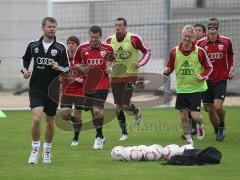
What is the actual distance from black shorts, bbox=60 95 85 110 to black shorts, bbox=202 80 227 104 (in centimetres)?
275

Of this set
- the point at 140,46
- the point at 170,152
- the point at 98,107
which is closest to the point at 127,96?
the point at 140,46

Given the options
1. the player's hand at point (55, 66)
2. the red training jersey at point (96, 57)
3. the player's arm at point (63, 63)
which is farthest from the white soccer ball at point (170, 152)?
the red training jersey at point (96, 57)

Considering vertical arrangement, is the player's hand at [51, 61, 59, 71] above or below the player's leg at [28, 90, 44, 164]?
above

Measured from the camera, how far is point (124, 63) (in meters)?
18.0

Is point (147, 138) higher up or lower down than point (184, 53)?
lower down

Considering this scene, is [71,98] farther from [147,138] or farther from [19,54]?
[19,54]

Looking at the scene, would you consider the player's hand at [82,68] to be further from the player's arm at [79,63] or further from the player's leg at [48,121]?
the player's leg at [48,121]

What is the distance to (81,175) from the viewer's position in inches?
469

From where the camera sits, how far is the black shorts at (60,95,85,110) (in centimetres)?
1675

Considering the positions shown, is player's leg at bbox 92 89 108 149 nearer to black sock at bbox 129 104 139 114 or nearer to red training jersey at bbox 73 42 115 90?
red training jersey at bbox 73 42 115 90

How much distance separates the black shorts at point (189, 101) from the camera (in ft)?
52.6

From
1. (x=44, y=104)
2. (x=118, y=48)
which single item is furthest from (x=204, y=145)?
(x=44, y=104)

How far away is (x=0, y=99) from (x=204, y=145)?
16.3 metres

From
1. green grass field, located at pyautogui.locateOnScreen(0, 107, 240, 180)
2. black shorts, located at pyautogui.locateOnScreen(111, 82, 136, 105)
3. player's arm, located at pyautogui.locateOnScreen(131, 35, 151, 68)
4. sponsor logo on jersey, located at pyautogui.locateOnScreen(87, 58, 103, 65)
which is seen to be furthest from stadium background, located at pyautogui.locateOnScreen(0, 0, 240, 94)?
sponsor logo on jersey, located at pyautogui.locateOnScreen(87, 58, 103, 65)
